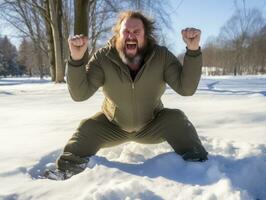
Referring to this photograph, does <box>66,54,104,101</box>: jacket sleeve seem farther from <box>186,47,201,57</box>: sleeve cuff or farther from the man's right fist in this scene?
<box>186,47,201,57</box>: sleeve cuff

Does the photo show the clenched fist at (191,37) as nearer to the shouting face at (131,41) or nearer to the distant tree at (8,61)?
the shouting face at (131,41)

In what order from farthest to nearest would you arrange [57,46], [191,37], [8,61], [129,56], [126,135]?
[8,61] < [57,46] < [126,135] < [129,56] < [191,37]

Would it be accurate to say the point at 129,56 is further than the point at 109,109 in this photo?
No

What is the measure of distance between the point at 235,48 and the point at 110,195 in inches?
1873

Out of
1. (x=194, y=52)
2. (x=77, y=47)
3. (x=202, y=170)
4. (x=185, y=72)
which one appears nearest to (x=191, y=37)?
(x=194, y=52)

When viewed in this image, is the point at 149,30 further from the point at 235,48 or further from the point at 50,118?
the point at 235,48

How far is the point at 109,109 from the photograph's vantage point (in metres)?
2.78

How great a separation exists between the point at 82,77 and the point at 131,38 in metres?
0.40

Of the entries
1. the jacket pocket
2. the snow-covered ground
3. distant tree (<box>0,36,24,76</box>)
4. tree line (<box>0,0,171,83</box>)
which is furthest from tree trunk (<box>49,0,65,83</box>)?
distant tree (<box>0,36,24,76</box>)

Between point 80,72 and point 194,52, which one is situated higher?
point 194,52

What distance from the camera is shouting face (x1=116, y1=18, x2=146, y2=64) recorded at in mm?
2607

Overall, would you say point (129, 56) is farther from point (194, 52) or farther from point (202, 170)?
point (202, 170)

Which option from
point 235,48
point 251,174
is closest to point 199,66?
point 251,174

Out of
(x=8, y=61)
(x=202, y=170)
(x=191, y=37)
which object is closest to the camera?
(x=202, y=170)
